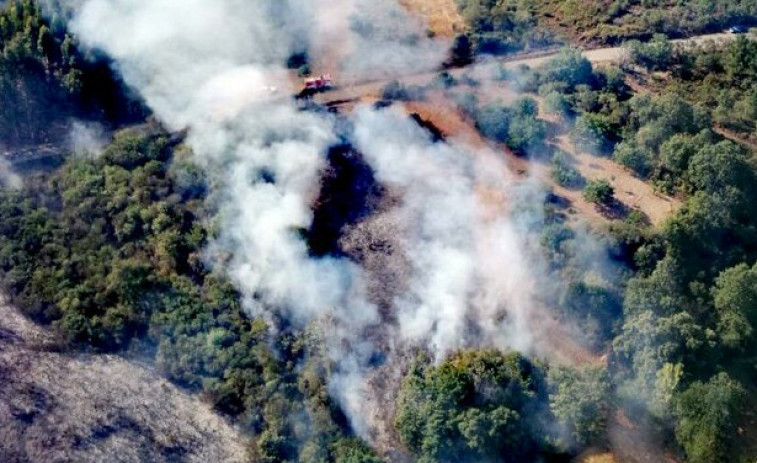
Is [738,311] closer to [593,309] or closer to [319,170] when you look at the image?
[593,309]

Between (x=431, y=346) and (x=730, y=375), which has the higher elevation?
(x=431, y=346)

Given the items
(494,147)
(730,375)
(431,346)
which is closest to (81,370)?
(431,346)

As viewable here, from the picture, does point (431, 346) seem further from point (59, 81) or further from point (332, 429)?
point (59, 81)

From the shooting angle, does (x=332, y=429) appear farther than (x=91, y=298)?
No

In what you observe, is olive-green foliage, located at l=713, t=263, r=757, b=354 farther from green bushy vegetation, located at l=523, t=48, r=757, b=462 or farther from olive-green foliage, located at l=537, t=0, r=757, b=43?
olive-green foliage, located at l=537, t=0, r=757, b=43

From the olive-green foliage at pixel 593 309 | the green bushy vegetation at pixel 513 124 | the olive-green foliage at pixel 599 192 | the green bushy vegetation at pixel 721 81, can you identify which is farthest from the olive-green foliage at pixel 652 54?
the olive-green foliage at pixel 593 309

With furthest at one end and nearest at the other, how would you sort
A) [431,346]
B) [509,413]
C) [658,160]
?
[658,160], [431,346], [509,413]

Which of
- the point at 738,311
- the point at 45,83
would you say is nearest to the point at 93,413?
the point at 45,83
